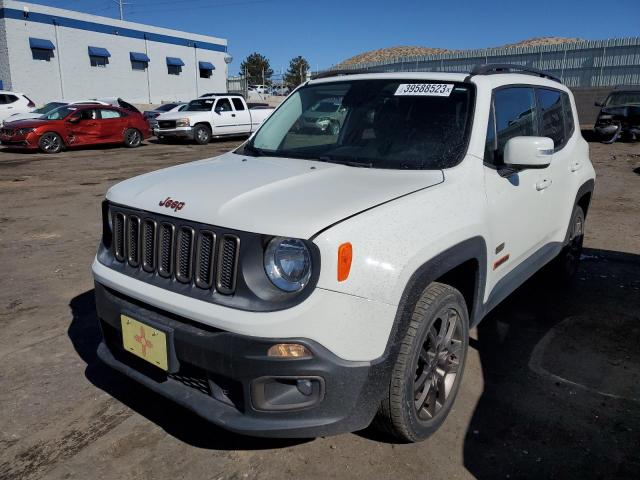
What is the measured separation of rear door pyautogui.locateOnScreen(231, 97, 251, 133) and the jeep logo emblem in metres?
18.6

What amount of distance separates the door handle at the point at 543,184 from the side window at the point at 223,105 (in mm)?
17663

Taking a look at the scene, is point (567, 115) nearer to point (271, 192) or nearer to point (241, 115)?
point (271, 192)

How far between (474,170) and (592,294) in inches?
102

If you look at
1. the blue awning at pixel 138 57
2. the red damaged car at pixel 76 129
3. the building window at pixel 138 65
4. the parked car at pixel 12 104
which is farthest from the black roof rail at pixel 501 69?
the building window at pixel 138 65

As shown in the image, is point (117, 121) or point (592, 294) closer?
point (592, 294)

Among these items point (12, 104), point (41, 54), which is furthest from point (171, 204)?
point (41, 54)

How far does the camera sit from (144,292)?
248cm

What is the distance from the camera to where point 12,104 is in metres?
20.7

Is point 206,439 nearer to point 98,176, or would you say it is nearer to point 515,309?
point 515,309

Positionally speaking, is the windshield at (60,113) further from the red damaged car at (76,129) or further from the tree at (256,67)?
the tree at (256,67)

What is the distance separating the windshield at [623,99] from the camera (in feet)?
57.6

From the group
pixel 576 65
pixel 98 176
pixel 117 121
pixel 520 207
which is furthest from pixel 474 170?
pixel 576 65

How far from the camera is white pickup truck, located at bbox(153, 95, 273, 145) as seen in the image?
63.3ft

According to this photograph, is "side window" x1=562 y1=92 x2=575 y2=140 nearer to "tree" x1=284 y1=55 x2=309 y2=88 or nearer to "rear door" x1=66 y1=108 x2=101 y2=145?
"rear door" x1=66 y1=108 x2=101 y2=145
